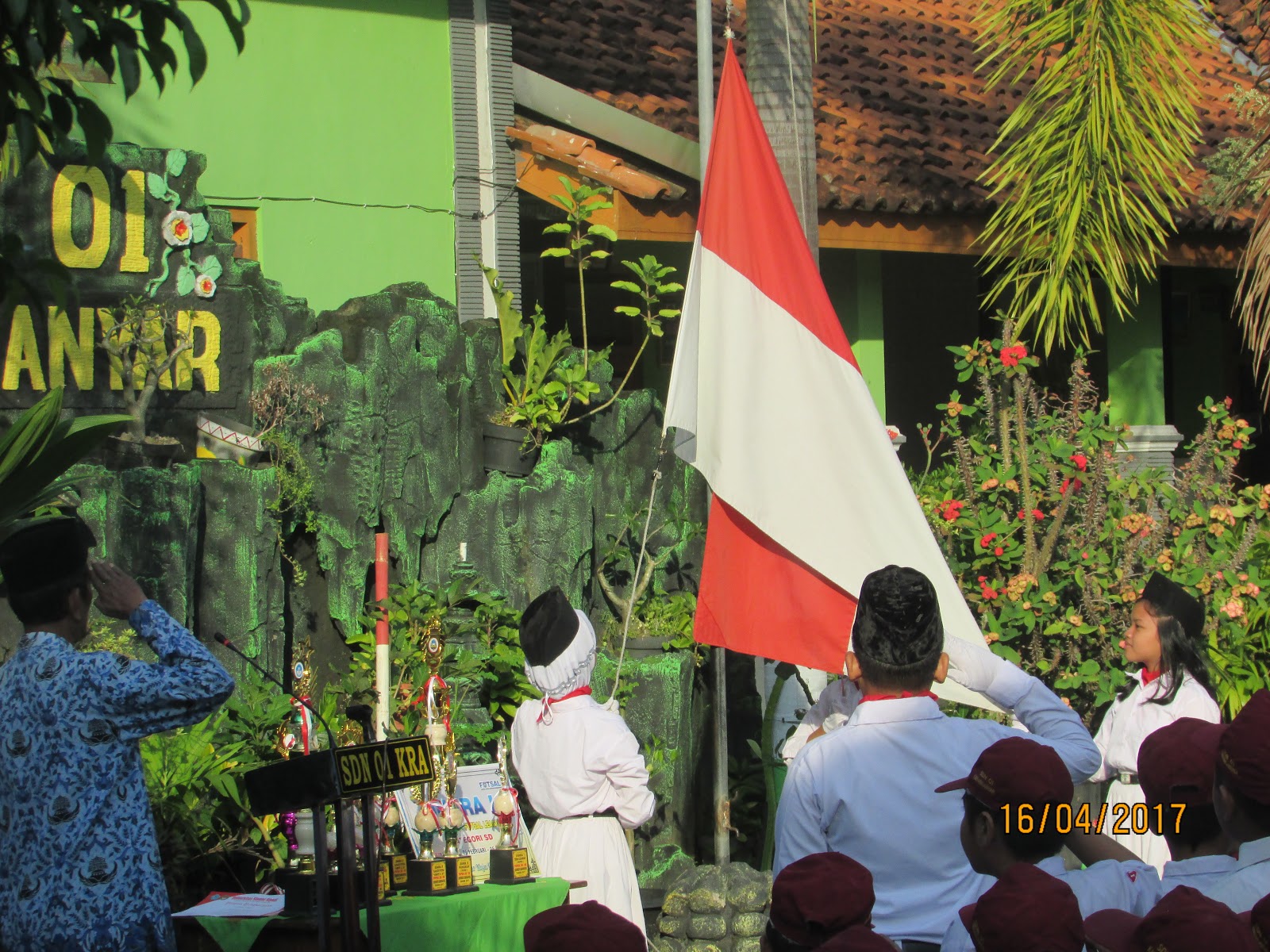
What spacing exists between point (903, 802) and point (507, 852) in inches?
77.9

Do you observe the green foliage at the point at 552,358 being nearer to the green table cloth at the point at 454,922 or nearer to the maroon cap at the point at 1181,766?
the green table cloth at the point at 454,922

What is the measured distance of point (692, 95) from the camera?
10.5 m

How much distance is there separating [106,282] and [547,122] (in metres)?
3.78

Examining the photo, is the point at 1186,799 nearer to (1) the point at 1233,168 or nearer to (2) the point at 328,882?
(2) the point at 328,882

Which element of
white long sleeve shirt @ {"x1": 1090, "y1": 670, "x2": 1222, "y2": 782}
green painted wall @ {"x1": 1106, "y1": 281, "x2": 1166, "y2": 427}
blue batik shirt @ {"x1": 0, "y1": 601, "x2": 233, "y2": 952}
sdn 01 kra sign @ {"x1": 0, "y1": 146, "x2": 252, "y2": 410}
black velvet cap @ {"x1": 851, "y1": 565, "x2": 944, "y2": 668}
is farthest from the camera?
green painted wall @ {"x1": 1106, "y1": 281, "x2": 1166, "y2": 427}

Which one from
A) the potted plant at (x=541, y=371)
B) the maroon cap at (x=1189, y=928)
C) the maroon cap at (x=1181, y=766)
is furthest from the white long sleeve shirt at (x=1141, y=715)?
the maroon cap at (x=1189, y=928)

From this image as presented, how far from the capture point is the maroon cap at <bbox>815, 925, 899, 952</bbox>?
8.86 feet

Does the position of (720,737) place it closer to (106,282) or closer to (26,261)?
(106,282)

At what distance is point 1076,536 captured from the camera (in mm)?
8117

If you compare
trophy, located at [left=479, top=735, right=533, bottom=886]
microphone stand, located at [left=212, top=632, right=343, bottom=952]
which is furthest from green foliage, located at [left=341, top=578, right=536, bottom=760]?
microphone stand, located at [left=212, top=632, right=343, bottom=952]

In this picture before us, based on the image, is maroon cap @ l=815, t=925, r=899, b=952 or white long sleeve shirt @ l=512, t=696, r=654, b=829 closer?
maroon cap @ l=815, t=925, r=899, b=952

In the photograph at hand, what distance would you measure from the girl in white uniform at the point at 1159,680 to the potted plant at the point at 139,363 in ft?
13.9

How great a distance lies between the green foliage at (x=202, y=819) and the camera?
19.8 feet
